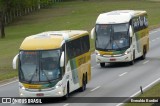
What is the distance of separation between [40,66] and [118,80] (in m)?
8.18

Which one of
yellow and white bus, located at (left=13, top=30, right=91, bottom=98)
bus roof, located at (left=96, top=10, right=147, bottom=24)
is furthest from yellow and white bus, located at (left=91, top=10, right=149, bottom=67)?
yellow and white bus, located at (left=13, top=30, right=91, bottom=98)

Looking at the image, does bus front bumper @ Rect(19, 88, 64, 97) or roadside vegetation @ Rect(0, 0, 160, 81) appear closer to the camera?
bus front bumper @ Rect(19, 88, 64, 97)

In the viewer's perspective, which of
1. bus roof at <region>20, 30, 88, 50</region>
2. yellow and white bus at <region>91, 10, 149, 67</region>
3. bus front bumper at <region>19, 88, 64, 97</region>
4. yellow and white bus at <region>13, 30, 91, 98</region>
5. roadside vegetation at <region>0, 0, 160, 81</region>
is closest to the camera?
bus front bumper at <region>19, 88, 64, 97</region>

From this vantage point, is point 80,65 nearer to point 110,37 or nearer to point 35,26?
point 110,37

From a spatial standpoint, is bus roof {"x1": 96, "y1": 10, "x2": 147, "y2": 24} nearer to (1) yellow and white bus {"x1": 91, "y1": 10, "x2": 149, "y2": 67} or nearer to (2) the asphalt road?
(1) yellow and white bus {"x1": 91, "y1": 10, "x2": 149, "y2": 67}

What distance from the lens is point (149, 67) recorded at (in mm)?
42094

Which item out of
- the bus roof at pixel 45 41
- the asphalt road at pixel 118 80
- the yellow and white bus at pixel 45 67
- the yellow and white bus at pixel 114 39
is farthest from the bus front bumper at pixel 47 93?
the yellow and white bus at pixel 114 39

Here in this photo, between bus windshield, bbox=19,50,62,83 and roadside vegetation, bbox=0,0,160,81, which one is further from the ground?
bus windshield, bbox=19,50,62,83

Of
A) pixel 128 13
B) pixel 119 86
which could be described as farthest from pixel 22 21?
pixel 119 86

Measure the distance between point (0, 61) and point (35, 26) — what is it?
1657 inches

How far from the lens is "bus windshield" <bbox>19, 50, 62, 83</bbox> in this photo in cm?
2919

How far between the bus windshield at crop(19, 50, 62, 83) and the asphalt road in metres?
1.27

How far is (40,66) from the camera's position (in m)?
29.3

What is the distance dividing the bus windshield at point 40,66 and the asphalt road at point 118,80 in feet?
4.16
